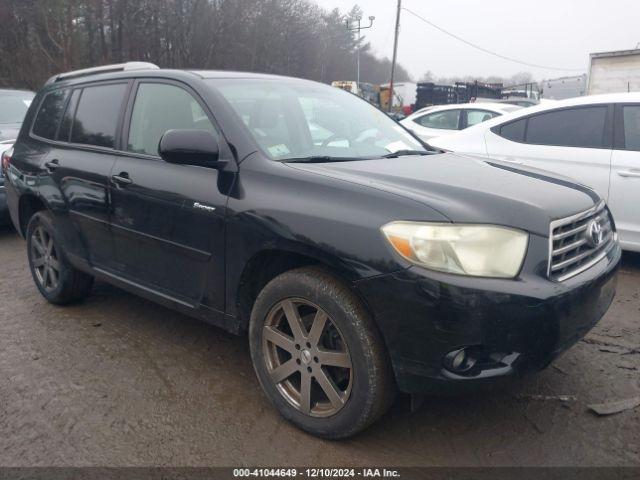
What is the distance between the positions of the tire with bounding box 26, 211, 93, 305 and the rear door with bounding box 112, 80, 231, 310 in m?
0.81

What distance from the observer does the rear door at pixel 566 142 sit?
492 cm

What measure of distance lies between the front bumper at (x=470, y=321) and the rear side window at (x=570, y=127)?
3308 millimetres

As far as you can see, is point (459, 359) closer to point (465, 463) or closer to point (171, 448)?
point (465, 463)

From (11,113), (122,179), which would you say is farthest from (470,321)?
(11,113)

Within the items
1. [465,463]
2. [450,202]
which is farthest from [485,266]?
[465,463]

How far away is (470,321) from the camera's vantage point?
208cm

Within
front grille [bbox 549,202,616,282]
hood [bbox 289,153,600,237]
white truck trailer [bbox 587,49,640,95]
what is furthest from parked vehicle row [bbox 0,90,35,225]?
white truck trailer [bbox 587,49,640,95]

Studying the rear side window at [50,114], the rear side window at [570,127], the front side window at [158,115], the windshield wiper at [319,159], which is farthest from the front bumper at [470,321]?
the rear side window at [570,127]

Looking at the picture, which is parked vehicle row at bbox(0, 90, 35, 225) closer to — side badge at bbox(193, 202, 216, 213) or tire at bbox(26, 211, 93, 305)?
tire at bbox(26, 211, 93, 305)

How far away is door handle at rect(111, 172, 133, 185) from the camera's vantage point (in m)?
3.25

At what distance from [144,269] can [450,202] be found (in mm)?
1901

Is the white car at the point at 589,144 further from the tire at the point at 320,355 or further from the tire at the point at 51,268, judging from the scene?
the tire at the point at 51,268

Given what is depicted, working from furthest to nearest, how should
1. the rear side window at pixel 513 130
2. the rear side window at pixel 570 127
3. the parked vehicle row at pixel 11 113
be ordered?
1. the parked vehicle row at pixel 11 113
2. the rear side window at pixel 513 130
3. the rear side window at pixel 570 127

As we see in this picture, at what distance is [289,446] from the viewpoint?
251 centimetres
